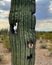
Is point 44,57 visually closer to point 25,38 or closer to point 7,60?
point 7,60

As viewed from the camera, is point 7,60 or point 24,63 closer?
point 24,63

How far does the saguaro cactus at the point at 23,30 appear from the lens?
604cm

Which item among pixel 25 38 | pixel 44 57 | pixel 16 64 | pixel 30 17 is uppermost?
pixel 30 17

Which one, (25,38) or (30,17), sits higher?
(30,17)

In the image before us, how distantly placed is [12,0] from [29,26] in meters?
0.63

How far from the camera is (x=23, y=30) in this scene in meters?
6.05

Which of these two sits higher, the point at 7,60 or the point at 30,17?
the point at 30,17

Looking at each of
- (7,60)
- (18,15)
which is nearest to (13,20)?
(18,15)

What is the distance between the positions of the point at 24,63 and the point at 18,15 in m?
1.00

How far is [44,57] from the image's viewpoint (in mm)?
20266

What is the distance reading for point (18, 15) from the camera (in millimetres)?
6086

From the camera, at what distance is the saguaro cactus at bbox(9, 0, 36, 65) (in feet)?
19.8

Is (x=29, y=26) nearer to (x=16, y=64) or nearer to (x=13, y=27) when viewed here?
(x=13, y=27)

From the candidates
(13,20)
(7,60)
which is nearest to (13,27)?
(13,20)
